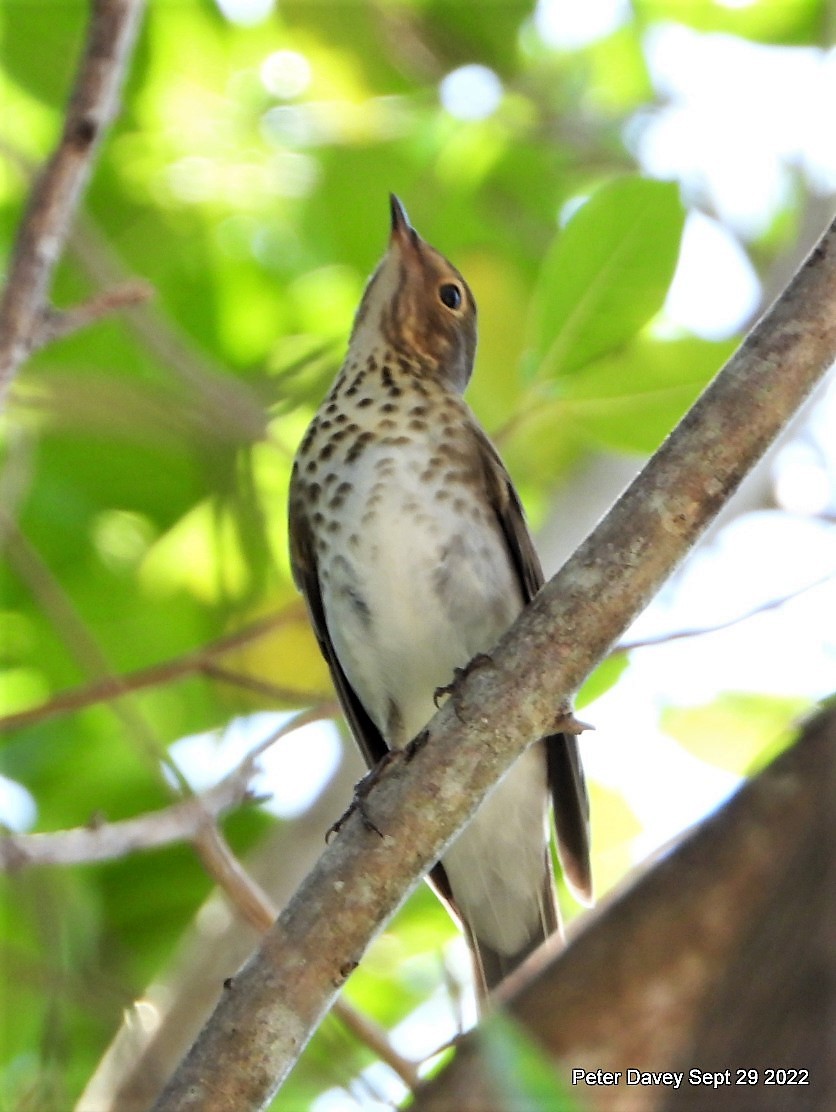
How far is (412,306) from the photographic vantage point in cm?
436

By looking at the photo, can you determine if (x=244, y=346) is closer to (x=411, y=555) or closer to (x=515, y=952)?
(x=411, y=555)

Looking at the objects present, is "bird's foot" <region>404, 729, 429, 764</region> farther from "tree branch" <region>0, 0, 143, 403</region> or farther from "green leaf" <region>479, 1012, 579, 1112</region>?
"green leaf" <region>479, 1012, 579, 1112</region>

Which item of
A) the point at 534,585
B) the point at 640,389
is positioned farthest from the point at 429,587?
the point at 640,389

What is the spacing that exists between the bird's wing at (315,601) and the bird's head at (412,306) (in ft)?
2.05

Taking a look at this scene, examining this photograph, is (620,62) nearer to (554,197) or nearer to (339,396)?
(554,197)

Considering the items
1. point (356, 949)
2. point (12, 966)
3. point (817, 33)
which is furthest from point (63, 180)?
point (817, 33)

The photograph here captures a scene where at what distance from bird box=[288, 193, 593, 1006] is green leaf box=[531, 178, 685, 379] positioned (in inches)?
15.6

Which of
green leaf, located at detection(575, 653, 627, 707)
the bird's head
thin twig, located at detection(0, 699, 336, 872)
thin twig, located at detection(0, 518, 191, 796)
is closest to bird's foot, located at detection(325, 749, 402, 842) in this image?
thin twig, located at detection(0, 699, 336, 872)

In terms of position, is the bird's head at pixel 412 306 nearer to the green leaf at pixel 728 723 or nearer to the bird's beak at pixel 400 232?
the bird's beak at pixel 400 232

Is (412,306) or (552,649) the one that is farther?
(412,306)

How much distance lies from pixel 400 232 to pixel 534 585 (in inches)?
47.6

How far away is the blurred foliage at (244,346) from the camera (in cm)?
368

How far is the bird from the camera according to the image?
3.79m

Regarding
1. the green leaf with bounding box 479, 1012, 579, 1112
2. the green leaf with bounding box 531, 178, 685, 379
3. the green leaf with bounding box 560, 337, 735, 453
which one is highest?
the green leaf with bounding box 531, 178, 685, 379
